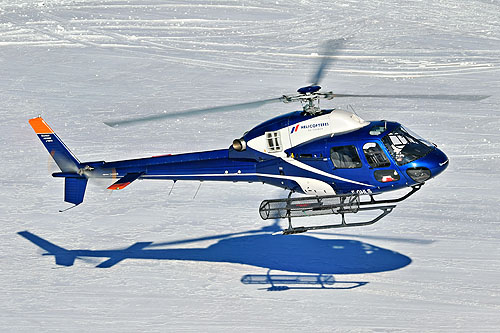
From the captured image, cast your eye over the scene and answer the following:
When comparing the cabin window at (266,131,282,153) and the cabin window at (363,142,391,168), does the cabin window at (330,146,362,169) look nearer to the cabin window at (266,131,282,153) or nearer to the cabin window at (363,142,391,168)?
the cabin window at (363,142,391,168)

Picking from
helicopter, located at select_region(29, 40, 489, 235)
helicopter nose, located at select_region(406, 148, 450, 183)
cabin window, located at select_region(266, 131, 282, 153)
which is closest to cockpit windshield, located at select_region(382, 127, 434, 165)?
helicopter, located at select_region(29, 40, 489, 235)

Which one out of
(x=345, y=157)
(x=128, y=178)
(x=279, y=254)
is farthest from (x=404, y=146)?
(x=128, y=178)

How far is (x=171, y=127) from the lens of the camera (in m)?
29.8

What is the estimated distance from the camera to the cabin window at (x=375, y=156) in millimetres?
18422

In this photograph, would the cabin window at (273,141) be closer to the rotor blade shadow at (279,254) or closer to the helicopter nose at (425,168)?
the rotor blade shadow at (279,254)

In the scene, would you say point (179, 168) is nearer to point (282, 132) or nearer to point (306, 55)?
point (282, 132)

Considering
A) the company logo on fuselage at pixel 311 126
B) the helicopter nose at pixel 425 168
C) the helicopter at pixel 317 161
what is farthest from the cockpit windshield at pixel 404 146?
the company logo on fuselage at pixel 311 126

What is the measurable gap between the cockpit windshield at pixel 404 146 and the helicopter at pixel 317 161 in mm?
22

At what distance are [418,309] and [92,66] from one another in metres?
21.8

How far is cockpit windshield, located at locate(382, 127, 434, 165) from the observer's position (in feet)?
60.1

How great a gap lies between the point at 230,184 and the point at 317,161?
676 cm

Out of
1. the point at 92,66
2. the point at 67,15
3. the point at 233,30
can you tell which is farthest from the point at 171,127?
the point at 67,15

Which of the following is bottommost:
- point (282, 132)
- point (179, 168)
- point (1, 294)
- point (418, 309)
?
point (1, 294)

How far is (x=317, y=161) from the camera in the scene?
19.0 m
